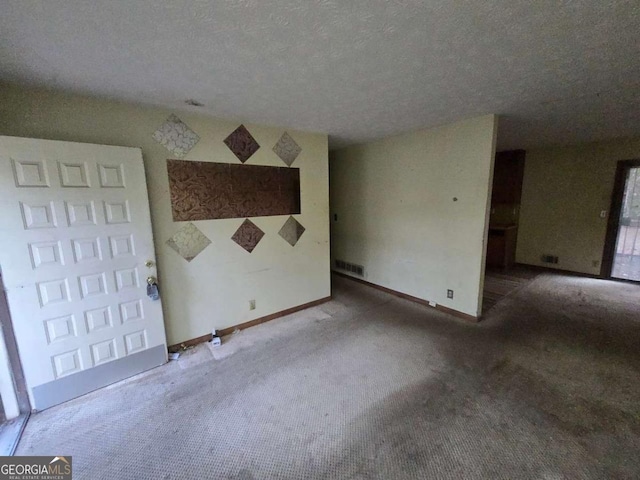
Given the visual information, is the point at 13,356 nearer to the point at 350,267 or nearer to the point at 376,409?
the point at 376,409

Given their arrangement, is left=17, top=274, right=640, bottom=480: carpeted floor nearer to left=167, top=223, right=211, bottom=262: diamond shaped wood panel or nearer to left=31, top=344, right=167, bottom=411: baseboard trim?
left=31, top=344, right=167, bottom=411: baseboard trim

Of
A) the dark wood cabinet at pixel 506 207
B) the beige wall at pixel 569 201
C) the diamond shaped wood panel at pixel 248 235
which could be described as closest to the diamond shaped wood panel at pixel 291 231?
the diamond shaped wood panel at pixel 248 235

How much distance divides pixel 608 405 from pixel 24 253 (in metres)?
4.19

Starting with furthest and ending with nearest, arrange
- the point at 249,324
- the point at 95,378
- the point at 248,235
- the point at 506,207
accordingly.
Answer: the point at 506,207
the point at 249,324
the point at 248,235
the point at 95,378

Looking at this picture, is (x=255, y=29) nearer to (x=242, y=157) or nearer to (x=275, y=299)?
(x=242, y=157)

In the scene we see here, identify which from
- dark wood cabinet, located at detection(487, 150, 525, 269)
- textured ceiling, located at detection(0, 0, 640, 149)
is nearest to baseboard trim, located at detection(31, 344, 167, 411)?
textured ceiling, located at detection(0, 0, 640, 149)

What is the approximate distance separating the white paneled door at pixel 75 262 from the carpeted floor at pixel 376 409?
26 cm

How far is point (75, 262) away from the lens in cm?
193

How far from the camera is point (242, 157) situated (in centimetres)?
275

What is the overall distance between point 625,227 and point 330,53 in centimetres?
567

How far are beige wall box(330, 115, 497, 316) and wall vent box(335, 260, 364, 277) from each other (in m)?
0.10

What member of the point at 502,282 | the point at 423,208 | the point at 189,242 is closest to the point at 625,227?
the point at 502,282

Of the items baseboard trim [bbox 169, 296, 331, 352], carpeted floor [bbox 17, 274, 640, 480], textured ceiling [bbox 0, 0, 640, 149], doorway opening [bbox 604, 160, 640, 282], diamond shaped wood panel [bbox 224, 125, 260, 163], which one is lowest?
carpeted floor [bbox 17, 274, 640, 480]

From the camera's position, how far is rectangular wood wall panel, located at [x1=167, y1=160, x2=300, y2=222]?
2.45 meters
